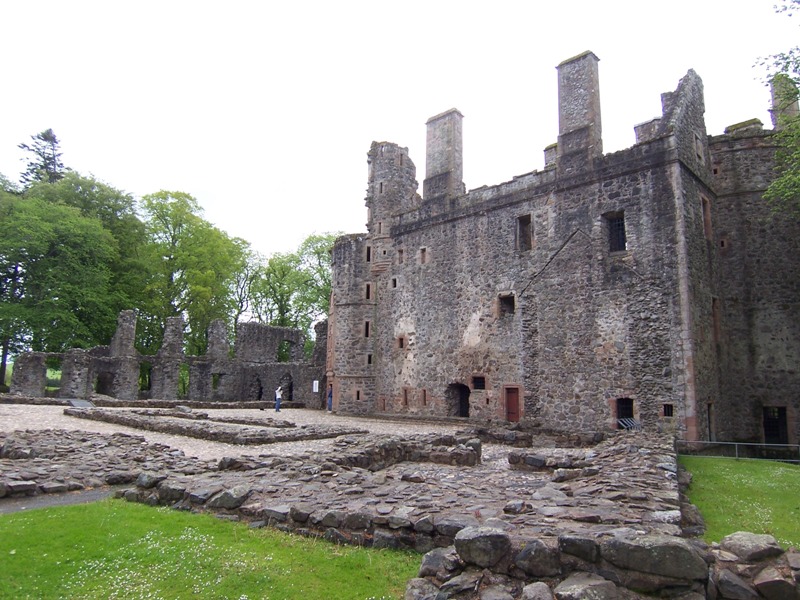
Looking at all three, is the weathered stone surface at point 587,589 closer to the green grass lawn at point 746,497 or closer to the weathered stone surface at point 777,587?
the weathered stone surface at point 777,587

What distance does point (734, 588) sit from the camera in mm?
4656

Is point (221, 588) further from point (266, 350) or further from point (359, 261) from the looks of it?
point (266, 350)

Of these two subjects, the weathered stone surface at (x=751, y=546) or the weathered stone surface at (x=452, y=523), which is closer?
the weathered stone surface at (x=751, y=546)

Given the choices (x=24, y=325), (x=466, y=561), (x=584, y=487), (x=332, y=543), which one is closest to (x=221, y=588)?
(x=332, y=543)

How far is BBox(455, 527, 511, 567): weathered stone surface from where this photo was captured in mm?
5316

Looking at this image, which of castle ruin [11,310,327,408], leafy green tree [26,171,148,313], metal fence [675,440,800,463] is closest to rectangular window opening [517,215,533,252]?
metal fence [675,440,800,463]

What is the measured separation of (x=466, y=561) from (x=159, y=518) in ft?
15.4

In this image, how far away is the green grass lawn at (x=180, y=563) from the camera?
5500 millimetres

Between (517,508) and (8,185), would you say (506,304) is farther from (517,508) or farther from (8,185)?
(8,185)

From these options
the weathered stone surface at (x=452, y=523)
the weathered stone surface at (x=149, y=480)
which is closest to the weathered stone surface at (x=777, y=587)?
the weathered stone surface at (x=452, y=523)

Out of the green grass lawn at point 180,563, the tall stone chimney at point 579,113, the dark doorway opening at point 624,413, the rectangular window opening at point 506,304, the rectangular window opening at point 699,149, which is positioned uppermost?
the tall stone chimney at point 579,113

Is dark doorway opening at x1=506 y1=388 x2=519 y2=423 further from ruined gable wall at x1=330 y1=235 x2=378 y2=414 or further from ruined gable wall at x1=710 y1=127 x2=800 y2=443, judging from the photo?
ruined gable wall at x1=330 y1=235 x2=378 y2=414

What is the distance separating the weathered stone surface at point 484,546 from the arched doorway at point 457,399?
21768 mm

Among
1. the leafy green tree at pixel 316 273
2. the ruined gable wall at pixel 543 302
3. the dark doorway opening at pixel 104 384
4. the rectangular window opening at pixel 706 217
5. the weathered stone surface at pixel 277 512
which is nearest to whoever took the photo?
the weathered stone surface at pixel 277 512
